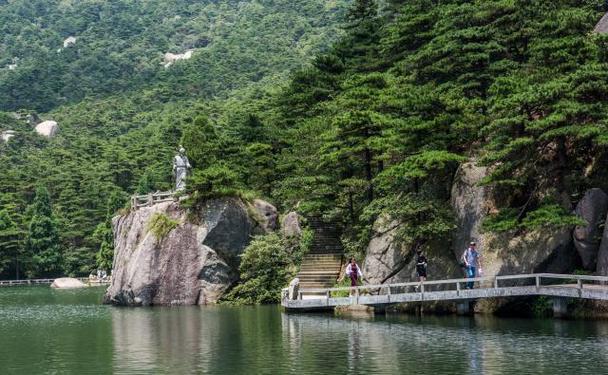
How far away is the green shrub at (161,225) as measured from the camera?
49812 millimetres

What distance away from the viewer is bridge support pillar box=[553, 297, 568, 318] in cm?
3312

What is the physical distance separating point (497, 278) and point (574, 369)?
11.3 m

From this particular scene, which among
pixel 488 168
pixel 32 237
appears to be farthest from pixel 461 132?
pixel 32 237

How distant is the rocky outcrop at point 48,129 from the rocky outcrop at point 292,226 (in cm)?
11159

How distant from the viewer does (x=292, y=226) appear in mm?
48719

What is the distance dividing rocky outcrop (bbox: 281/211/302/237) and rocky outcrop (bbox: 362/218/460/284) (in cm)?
814

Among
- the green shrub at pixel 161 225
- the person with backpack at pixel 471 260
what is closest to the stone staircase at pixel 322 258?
the green shrub at pixel 161 225

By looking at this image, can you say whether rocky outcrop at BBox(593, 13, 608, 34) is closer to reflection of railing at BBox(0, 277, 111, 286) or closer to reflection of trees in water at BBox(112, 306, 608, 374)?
reflection of trees in water at BBox(112, 306, 608, 374)

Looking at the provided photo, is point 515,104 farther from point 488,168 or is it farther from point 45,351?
point 45,351

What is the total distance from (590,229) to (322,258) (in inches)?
654

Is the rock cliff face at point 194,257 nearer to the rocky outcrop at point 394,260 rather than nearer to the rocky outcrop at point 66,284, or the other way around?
the rocky outcrop at point 394,260

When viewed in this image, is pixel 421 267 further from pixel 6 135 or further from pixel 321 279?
pixel 6 135

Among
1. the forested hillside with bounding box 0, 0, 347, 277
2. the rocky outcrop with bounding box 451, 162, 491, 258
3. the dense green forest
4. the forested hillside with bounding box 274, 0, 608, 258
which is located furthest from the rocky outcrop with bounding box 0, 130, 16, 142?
the rocky outcrop with bounding box 451, 162, 491, 258

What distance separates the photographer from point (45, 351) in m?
29.6
